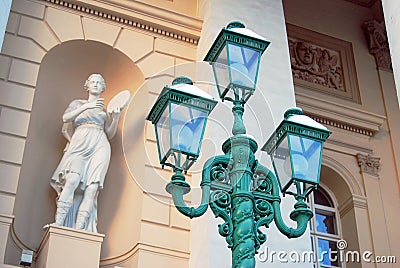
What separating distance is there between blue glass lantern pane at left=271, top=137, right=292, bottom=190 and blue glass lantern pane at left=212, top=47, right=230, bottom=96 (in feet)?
1.90

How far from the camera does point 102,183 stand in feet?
27.7

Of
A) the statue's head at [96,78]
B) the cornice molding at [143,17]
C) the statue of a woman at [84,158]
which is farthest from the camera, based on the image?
the cornice molding at [143,17]

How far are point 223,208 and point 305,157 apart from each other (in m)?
0.70

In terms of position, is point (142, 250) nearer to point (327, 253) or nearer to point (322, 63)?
point (327, 253)

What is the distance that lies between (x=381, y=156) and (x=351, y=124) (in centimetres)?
67

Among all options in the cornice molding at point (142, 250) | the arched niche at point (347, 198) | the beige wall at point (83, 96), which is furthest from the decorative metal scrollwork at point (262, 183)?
the arched niche at point (347, 198)

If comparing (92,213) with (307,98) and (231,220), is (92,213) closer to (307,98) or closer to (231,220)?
(231,220)

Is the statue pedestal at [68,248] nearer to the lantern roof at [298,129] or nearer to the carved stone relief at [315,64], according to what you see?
the lantern roof at [298,129]

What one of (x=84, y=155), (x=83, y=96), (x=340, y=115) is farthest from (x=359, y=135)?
(x=84, y=155)

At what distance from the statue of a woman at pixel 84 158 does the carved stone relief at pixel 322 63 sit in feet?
13.5

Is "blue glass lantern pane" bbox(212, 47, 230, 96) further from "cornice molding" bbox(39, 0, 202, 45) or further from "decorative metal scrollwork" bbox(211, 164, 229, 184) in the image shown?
"cornice molding" bbox(39, 0, 202, 45)

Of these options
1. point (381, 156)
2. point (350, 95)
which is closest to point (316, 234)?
point (381, 156)

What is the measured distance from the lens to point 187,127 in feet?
16.8

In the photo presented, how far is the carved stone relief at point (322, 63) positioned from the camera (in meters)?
12.2
